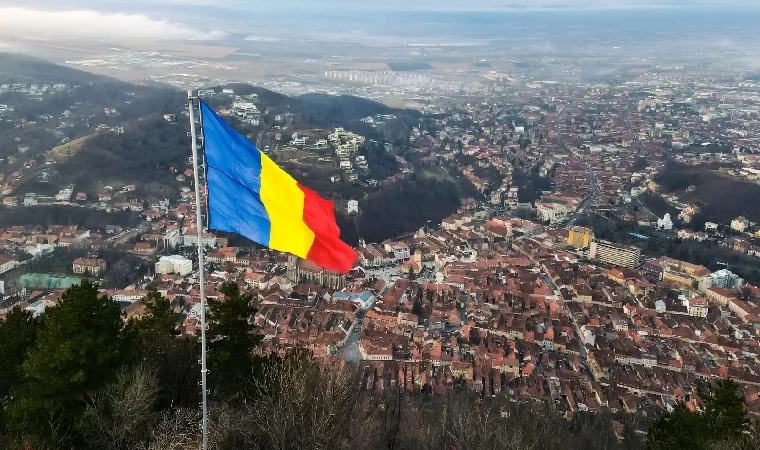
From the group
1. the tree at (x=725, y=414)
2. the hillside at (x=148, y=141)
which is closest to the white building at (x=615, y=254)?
the hillside at (x=148, y=141)

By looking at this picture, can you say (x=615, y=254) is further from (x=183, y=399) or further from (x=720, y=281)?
(x=183, y=399)

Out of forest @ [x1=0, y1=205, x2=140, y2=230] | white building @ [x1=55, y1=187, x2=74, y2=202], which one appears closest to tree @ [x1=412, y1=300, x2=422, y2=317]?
forest @ [x1=0, y1=205, x2=140, y2=230]

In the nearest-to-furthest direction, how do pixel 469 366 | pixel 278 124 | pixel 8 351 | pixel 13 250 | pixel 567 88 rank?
pixel 8 351, pixel 469 366, pixel 13 250, pixel 278 124, pixel 567 88

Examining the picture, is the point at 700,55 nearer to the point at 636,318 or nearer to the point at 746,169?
the point at 746,169

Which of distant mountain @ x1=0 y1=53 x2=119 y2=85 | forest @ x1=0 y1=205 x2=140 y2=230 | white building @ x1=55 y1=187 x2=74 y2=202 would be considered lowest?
forest @ x1=0 y1=205 x2=140 y2=230

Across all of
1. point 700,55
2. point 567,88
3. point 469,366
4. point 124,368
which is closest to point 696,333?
point 469,366

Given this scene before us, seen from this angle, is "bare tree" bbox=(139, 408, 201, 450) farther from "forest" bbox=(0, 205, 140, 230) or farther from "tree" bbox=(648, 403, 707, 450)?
"forest" bbox=(0, 205, 140, 230)

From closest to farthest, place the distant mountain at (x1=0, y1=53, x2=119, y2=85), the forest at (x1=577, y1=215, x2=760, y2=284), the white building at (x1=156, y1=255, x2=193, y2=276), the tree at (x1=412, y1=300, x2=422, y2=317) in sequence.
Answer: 1. the tree at (x1=412, y1=300, x2=422, y2=317)
2. the white building at (x1=156, y1=255, x2=193, y2=276)
3. the forest at (x1=577, y1=215, x2=760, y2=284)
4. the distant mountain at (x1=0, y1=53, x2=119, y2=85)

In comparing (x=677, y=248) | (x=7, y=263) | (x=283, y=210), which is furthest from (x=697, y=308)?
(x=7, y=263)
